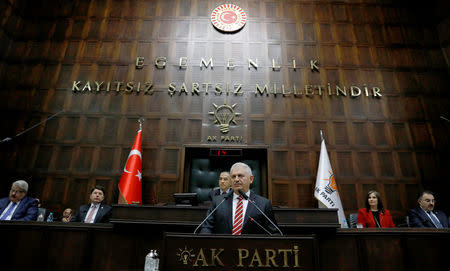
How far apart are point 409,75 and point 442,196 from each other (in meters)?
2.88

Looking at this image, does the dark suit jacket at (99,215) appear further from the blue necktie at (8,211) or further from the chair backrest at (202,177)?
the chair backrest at (202,177)

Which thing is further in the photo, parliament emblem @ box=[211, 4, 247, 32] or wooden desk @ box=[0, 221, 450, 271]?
parliament emblem @ box=[211, 4, 247, 32]

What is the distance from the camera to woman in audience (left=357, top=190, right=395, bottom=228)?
13.4 ft

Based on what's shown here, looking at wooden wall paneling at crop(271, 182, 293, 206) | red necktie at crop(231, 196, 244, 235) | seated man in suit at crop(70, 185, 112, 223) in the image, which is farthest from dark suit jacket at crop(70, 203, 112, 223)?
wooden wall paneling at crop(271, 182, 293, 206)

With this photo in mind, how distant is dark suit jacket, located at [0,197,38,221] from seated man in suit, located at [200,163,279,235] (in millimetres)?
2972

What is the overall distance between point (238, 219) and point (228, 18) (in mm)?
5934

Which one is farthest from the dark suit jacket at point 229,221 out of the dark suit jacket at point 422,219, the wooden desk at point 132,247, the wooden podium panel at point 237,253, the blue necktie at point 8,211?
the blue necktie at point 8,211

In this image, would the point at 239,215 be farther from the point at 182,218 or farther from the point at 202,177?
the point at 202,177

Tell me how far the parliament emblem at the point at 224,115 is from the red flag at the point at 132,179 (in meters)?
1.76

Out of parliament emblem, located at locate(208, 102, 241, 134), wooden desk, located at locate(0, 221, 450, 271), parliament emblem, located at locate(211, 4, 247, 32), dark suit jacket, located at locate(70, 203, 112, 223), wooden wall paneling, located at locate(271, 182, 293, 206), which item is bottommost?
wooden desk, located at locate(0, 221, 450, 271)

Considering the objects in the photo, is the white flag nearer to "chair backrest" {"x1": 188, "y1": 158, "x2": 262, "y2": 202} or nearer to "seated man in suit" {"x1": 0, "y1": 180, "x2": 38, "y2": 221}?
"chair backrest" {"x1": 188, "y1": 158, "x2": 262, "y2": 202}

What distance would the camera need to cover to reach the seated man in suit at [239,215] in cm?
241

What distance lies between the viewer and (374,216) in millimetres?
4176

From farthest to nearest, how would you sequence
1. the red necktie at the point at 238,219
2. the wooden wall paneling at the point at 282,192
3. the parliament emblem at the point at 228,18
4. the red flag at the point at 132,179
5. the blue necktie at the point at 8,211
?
the parliament emblem at the point at 228,18 → the wooden wall paneling at the point at 282,192 → the red flag at the point at 132,179 → the blue necktie at the point at 8,211 → the red necktie at the point at 238,219
